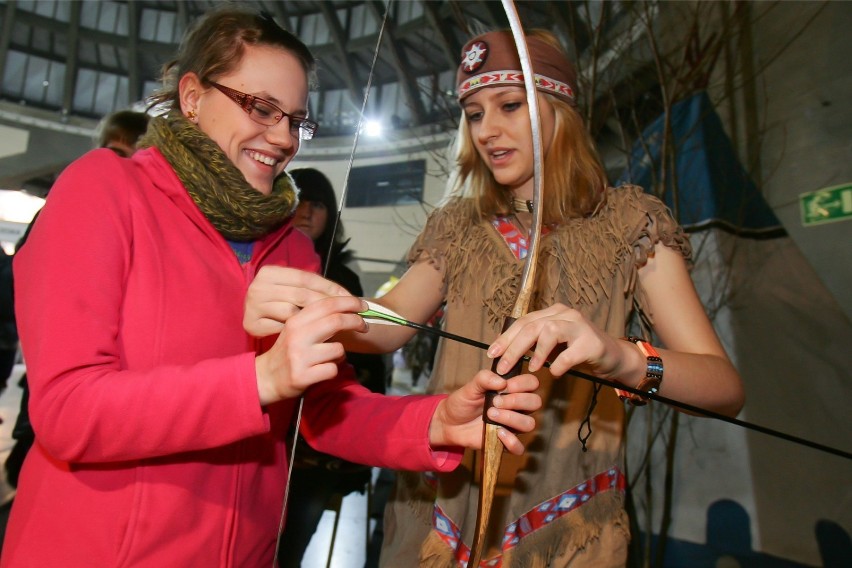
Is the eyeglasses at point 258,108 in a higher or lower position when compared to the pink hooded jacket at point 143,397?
higher

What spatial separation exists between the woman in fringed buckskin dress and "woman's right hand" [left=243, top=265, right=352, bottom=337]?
0.36 m

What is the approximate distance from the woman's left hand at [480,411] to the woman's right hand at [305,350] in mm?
186

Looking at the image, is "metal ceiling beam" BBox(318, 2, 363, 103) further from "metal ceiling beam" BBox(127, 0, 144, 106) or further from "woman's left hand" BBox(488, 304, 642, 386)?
"woman's left hand" BBox(488, 304, 642, 386)

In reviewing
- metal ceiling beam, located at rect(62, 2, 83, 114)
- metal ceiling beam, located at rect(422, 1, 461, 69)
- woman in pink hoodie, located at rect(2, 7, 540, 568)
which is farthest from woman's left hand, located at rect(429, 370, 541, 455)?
metal ceiling beam, located at rect(62, 2, 83, 114)

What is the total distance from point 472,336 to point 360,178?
0.81 m

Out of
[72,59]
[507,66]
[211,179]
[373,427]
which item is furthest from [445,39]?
[373,427]

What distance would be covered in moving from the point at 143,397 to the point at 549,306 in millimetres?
602

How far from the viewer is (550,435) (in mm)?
954

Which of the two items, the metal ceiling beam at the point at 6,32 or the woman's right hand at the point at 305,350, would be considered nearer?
the woman's right hand at the point at 305,350

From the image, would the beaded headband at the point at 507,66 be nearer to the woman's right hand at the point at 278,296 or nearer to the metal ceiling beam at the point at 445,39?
the woman's right hand at the point at 278,296

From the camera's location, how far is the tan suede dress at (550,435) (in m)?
0.91

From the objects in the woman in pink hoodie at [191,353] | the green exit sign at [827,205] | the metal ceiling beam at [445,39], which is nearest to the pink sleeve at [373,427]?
the woman in pink hoodie at [191,353]

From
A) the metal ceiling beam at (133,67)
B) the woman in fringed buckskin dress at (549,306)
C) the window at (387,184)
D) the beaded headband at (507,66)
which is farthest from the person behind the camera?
the metal ceiling beam at (133,67)

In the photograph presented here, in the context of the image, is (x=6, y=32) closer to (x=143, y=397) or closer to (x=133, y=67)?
(x=133, y=67)
